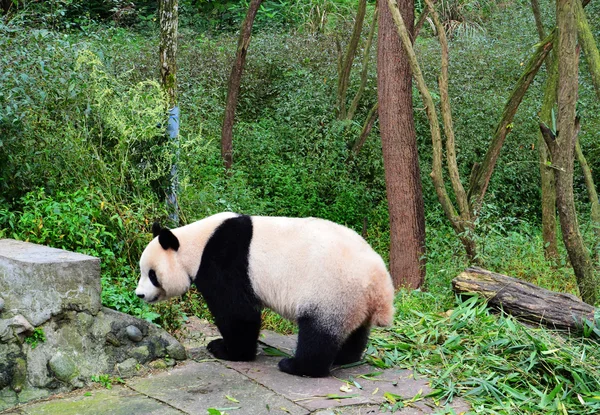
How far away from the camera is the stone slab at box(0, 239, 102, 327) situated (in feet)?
15.2

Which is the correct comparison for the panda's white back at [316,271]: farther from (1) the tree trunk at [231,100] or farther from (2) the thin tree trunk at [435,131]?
(1) the tree trunk at [231,100]

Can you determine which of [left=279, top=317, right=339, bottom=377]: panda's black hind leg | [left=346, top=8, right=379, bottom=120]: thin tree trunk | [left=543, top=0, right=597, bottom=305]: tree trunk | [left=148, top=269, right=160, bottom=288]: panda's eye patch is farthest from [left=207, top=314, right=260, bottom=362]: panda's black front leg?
[left=346, top=8, right=379, bottom=120]: thin tree trunk

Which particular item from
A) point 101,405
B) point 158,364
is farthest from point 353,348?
point 101,405

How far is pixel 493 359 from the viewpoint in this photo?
5133mm

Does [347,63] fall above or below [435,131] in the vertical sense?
above

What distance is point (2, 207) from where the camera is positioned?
607 cm

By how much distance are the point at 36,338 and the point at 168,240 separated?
1.08 m

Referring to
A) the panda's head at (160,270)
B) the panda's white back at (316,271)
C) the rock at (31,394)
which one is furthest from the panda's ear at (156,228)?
the rock at (31,394)

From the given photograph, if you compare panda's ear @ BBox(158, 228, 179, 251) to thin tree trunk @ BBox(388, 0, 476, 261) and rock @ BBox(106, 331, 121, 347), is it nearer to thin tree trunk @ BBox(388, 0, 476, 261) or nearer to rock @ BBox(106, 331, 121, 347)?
rock @ BBox(106, 331, 121, 347)

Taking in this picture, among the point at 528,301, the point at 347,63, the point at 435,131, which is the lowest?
the point at 528,301

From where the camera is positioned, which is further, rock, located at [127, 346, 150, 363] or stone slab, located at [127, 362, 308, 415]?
rock, located at [127, 346, 150, 363]

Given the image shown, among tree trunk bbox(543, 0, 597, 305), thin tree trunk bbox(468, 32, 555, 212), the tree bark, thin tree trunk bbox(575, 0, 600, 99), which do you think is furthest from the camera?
thin tree trunk bbox(468, 32, 555, 212)

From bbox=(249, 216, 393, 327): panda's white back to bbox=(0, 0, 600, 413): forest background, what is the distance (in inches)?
30.5

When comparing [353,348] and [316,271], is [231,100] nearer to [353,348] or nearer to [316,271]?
[353,348]
